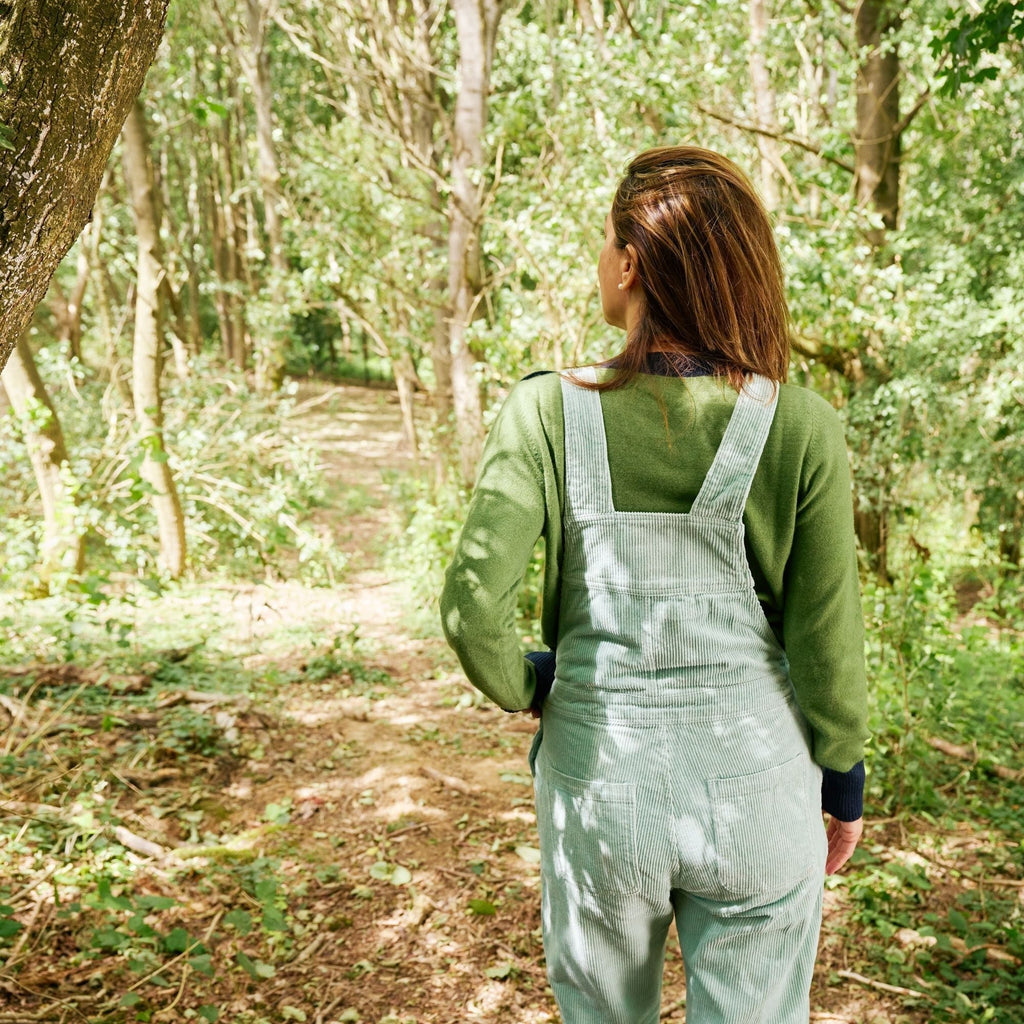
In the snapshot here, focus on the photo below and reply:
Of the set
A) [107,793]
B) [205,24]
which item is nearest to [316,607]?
[107,793]

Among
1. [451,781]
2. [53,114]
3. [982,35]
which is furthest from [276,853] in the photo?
[982,35]

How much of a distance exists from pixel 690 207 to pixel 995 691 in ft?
16.8

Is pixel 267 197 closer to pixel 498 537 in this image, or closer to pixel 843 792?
pixel 498 537

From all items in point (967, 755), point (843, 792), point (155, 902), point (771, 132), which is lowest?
point (967, 755)

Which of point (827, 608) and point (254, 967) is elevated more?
point (827, 608)

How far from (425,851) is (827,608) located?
9.19 feet

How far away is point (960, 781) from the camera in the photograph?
423cm

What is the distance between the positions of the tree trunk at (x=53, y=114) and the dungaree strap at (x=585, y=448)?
92cm

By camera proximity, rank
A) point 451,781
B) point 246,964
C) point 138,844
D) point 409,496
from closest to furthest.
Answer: point 246,964, point 138,844, point 451,781, point 409,496

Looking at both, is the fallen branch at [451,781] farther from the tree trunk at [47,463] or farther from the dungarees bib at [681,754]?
the tree trunk at [47,463]

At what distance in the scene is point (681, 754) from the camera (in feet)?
4.53

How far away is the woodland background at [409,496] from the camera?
9.31 ft

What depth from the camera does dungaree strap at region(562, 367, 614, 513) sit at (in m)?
1.35

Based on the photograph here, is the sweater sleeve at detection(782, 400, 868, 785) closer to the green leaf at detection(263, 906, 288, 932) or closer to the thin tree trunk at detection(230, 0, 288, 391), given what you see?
the green leaf at detection(263, 906, 288, 932)
